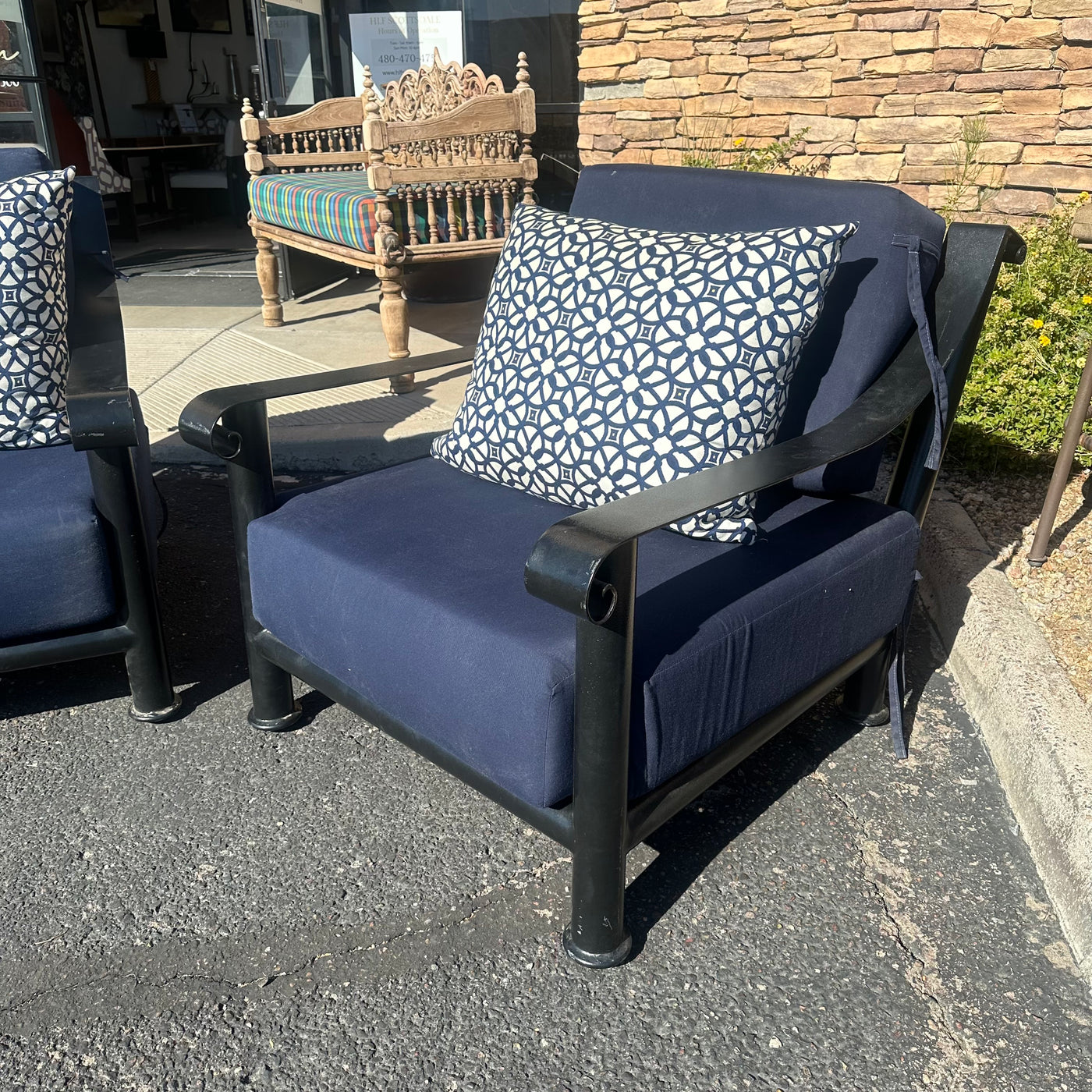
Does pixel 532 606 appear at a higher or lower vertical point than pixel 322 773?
higher

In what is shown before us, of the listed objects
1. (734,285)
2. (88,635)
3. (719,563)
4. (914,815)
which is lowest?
(914,815)

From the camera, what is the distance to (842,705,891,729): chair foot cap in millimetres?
2004

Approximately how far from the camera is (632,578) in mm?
1223

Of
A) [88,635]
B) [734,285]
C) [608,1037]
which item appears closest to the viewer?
[608,1037]

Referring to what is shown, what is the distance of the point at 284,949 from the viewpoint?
150 cm

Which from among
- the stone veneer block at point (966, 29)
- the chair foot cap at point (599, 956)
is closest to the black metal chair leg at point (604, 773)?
the chair foot cap at point (599, 956)

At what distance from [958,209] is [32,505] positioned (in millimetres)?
3655

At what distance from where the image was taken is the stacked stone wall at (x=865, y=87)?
3777 mm

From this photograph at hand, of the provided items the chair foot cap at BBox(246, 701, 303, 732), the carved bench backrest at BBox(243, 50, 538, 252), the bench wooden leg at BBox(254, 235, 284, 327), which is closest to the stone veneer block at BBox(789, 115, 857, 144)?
the carved bench backrest at BBox(243, 50, 538, 252)

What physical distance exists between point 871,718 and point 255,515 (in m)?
1.24

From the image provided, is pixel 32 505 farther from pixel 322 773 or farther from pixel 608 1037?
pixel 608 1037

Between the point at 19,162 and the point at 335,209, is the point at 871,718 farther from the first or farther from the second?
the point at 335,209

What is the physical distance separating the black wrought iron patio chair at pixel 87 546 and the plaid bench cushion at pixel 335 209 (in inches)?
77.0

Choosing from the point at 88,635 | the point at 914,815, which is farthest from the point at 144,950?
the point at 914,815
